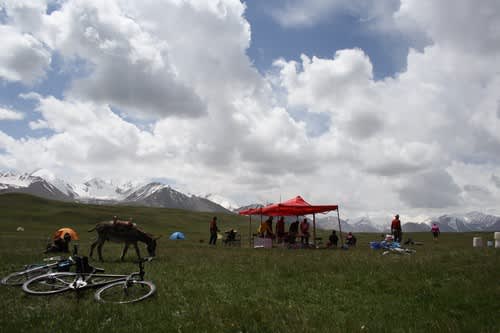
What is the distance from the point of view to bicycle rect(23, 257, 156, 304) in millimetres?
10212

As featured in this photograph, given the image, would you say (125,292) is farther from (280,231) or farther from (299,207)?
(280,231)

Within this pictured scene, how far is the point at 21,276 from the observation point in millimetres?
12969

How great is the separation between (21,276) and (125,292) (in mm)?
5199

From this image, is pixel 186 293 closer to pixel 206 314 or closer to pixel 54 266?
pixel 206 314

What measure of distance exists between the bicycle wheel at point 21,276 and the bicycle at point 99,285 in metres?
1.23

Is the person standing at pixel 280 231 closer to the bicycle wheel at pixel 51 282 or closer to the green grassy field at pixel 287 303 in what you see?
the green grassy field at pixel 287 303

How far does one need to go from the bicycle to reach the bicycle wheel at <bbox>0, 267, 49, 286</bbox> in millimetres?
1233

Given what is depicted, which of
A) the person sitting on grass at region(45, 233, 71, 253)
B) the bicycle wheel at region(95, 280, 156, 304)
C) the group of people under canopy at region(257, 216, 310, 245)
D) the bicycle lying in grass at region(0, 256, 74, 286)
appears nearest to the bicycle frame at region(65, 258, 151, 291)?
the bicycle wheel at region(95, 280, 156, 304)

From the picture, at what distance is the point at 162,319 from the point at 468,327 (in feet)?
22.4

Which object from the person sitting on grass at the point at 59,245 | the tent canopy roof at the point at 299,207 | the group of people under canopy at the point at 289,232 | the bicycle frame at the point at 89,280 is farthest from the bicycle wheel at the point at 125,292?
the group of people under canopy at the point at 289,232

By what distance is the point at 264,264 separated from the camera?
18.0 meters

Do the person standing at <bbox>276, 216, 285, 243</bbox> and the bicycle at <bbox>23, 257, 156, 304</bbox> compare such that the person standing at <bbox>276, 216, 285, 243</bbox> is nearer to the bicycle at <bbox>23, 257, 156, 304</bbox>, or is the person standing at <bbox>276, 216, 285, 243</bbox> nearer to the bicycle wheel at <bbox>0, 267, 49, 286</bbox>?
the bicycle at <bbox>23, 257, 156, 304</bbox>

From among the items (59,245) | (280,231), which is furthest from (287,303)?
(280,231)

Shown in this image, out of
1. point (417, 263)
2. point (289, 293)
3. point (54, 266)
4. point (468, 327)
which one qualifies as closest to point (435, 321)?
point (468, 327)
